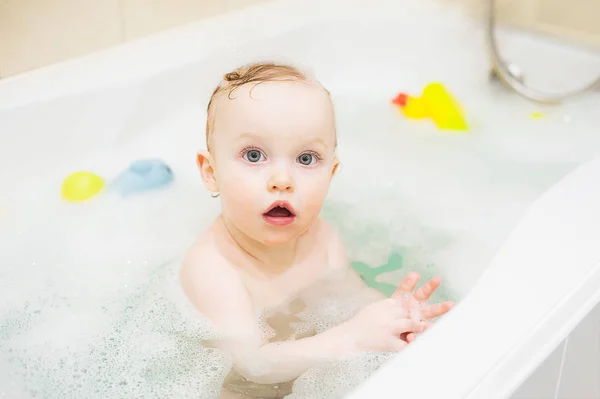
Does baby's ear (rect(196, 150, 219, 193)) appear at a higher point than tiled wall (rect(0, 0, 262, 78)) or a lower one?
lower

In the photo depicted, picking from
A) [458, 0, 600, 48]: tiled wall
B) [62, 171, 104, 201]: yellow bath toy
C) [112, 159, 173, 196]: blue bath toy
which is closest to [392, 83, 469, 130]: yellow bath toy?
[458, 0, 600, 48]: tiled wall

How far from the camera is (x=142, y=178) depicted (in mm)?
1401

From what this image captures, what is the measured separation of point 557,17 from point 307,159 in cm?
104

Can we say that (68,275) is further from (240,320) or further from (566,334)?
(566,334)

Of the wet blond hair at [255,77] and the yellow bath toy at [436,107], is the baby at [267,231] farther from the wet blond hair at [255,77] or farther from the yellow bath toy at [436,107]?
the yellow bath toy at [436,107]

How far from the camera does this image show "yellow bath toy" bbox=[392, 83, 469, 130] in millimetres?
1679

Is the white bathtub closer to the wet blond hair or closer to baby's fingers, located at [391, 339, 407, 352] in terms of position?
baby's fingers, located at [391, 339, 407, 352]

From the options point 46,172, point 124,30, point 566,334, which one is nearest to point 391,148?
point 124,30

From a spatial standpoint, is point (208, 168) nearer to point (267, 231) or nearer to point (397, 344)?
point (267, 231)

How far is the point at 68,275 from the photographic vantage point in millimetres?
1205

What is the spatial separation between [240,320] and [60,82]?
638 millimetres

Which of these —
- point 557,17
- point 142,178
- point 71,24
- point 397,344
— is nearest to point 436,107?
point 557,17

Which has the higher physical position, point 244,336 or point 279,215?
point 279,215

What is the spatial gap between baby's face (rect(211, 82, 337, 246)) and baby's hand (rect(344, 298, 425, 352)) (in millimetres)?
A: 140
